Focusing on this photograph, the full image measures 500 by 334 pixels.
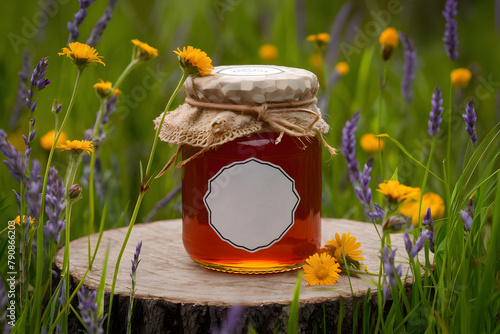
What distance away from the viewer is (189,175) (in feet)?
5.24

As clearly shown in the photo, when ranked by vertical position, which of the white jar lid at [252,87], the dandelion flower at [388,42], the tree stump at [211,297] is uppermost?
the dandelion flower at [388,42]

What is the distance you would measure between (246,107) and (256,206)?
0.23 metres

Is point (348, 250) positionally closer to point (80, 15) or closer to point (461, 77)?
point (80, 15)

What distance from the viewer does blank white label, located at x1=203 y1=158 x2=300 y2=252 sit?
58.9 inches

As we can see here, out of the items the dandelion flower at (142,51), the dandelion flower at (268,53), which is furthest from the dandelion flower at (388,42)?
the dandelion flower at (268,53)

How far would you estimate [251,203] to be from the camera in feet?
4.93

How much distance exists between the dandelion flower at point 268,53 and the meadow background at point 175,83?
0.10ft

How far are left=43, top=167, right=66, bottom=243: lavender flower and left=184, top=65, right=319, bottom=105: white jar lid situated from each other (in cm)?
39

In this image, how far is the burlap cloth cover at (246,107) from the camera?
57.8 inches

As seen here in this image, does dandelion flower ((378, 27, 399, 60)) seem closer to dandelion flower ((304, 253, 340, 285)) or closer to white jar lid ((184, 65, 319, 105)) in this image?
white jar lid ((184, 65, 319, 105))

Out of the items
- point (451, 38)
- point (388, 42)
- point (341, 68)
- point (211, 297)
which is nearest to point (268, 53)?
point (341, 68)

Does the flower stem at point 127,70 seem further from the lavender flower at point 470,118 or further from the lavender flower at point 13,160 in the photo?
the lavender flower at point 470,118

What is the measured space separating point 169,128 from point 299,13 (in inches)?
55.4

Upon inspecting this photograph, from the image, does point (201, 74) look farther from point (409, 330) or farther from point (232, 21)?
point (232, 21)
